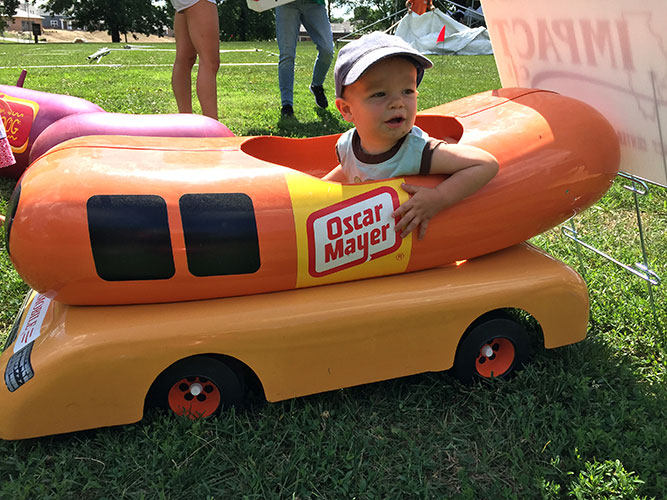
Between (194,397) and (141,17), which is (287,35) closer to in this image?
(194,397)

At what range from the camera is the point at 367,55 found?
1781mm

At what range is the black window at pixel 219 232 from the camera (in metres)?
1.69

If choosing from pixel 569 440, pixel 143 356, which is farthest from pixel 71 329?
pixel 569 440

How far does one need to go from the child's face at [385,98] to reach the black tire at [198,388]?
2.97ft

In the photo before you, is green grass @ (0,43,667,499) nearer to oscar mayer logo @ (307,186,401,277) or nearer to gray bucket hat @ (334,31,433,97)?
oscar mayer logo @ (307,186,401,277)

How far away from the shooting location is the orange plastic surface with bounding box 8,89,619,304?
5.41 feet

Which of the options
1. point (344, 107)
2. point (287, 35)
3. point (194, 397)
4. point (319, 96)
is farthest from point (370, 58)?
point (319, 96)

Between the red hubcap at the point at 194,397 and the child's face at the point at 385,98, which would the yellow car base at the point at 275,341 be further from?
Result: the child's face at the point at 385,98

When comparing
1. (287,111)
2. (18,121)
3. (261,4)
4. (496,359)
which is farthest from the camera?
(287,111)

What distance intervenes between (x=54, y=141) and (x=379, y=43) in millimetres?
1936

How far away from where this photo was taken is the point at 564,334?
6.78ft

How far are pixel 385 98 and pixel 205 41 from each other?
84.2 inches

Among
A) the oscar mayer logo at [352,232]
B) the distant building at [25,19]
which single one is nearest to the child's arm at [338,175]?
the oscar mayer logo at [352,232]

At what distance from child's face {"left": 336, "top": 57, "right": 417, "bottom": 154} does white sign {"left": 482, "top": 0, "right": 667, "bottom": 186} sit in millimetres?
723
